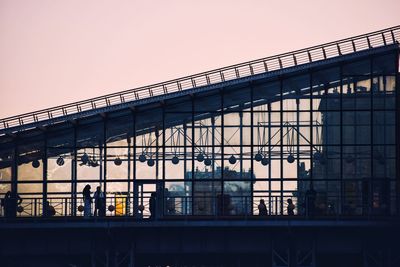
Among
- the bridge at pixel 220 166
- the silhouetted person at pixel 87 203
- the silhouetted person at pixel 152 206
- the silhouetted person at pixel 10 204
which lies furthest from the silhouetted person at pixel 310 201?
the silhouetted person at pixel 10 204

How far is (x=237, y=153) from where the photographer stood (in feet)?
238

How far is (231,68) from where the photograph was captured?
72.7 meters

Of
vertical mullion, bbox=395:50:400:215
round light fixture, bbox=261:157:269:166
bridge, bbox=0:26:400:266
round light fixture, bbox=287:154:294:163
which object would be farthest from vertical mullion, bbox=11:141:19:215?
vertical mullion, bbox=395:50:400:215

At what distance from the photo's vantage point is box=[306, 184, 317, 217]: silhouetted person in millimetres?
70675

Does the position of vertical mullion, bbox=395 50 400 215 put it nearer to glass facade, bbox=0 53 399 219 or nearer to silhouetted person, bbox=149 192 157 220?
glass facade, bbox=0 53 399 219

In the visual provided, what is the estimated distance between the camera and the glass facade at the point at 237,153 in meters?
72.2

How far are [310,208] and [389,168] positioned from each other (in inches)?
180

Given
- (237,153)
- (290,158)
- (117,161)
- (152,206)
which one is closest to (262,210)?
(290,158)

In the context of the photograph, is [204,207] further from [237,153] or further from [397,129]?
[397,129]

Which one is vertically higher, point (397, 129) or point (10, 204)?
point (397, 129)

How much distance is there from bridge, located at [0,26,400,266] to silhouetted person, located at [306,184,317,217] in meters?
Result: 0.05

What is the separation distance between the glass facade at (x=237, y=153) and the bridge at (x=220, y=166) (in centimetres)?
5

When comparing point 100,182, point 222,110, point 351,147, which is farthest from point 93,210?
point 351,147

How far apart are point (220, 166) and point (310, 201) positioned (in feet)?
15.2
